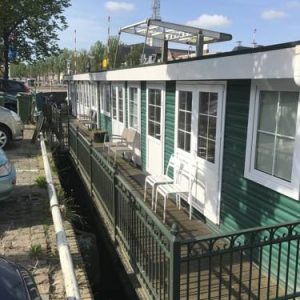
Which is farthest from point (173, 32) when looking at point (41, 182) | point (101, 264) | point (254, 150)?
point (101, 264)

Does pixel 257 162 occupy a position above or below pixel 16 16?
below

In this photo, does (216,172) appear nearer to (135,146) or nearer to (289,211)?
(289,211)

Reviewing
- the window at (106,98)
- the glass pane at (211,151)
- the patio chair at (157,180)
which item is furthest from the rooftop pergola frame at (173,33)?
the window at (106,98)

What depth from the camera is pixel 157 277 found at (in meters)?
3.81

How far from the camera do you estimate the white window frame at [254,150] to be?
4074mm

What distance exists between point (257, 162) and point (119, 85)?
25.7 feet

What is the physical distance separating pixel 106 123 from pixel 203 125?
8.97 metres

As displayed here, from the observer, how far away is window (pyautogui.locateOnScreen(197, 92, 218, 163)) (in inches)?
230

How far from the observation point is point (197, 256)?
9.75 ft

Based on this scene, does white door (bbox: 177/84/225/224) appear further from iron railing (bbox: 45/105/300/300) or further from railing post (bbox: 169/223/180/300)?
railing post (bbox: 169/223/180/300)

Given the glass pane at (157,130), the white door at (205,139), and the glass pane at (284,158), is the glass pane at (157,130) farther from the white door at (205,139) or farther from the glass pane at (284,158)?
the glass pane at (284,158)

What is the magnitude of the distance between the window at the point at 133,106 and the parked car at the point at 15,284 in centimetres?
752

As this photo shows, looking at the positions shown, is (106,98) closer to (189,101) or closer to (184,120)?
(184,120)

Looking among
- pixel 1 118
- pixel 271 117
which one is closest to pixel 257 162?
pixel 271 117
